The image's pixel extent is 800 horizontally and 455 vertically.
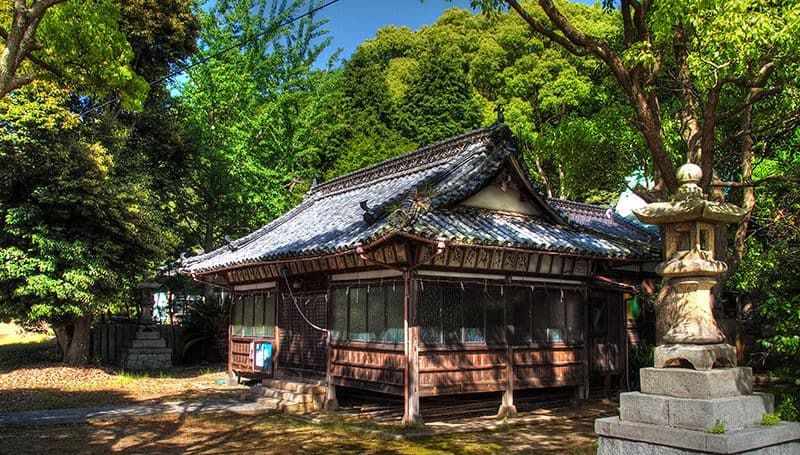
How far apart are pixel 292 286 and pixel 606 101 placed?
39.0 feet

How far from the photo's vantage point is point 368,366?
1449cm

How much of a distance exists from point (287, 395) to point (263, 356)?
10.4ft

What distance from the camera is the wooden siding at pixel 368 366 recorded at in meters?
13.6

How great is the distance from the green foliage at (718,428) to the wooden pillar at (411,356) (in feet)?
22.2

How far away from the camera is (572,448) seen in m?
11.4

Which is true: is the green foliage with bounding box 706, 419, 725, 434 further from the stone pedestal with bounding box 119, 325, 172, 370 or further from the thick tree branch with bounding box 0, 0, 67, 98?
the stone pedestal with bounding box 119, 325, 172, 370

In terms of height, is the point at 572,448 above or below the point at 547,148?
below

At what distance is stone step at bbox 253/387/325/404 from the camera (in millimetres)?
15719

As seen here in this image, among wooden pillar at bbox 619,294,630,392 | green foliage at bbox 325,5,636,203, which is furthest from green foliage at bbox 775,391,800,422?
green foliage at bbox 325,5,636,203

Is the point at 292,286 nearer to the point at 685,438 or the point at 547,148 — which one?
the point at 685,438

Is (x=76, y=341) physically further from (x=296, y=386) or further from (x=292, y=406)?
(x=292, y=406)

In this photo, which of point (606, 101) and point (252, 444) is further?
point (606, 101)

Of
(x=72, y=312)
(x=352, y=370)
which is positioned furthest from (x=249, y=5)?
(x=352, y=370)

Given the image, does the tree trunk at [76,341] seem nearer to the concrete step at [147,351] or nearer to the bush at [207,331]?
the concrete step at [147,351]
